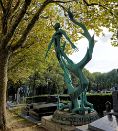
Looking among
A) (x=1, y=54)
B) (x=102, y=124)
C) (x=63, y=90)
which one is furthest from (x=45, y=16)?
(x=63, y=90)

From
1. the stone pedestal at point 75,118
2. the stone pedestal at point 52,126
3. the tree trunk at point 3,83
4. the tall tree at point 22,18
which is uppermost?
the tall tree at point 22,18

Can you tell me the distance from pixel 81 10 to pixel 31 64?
1367 centimetres

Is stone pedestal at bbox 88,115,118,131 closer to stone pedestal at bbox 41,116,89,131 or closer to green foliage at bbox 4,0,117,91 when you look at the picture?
stone pedestal at bbox 41,116,89,131

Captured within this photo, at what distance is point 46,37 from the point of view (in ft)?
67.9

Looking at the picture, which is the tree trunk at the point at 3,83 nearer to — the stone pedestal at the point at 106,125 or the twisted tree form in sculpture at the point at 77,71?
the twisted tree form in sculpture at the point at 77,71

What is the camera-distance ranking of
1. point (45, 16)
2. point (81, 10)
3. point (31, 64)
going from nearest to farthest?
1. point (81, 10)
2. point (45, 16)
3. point (31, 64)

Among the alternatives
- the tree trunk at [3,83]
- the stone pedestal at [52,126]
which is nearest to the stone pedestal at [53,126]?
the stone pedestal at [52,126]

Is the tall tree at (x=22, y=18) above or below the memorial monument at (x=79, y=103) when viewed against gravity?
above

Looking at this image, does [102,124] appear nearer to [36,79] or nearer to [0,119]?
[0,119]

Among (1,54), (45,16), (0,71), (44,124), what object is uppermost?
(45,16)

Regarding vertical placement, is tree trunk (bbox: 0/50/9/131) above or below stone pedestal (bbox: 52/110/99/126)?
above

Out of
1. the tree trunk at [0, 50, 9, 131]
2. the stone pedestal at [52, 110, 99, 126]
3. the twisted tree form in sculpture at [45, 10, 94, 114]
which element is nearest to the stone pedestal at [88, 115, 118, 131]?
the stone pedestal at [52, 110, 99, 126]

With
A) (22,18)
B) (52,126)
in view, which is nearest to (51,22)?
(22,18)

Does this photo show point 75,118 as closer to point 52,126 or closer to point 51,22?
point 52,126
